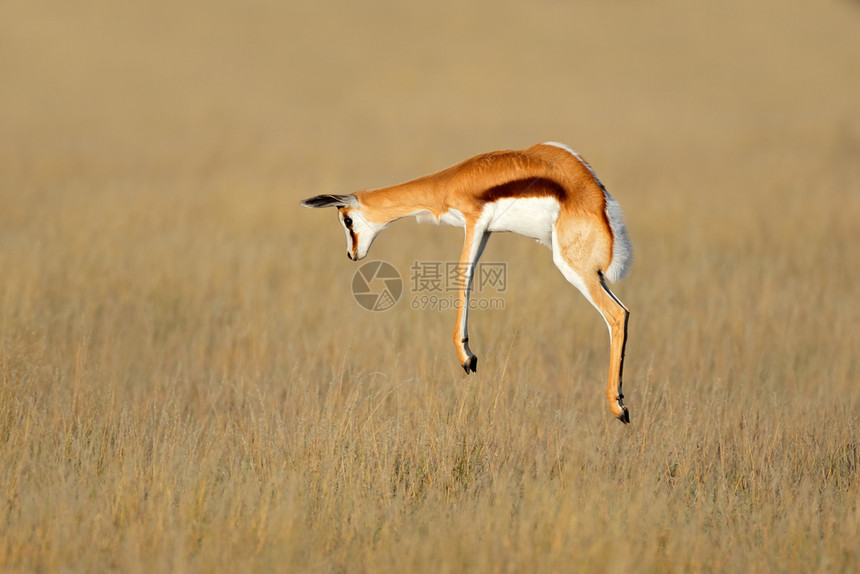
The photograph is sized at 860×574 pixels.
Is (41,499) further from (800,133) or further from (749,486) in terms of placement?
(800,133)

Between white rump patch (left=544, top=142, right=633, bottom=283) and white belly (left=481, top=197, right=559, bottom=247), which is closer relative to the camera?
white belly (left=481, top=197, right=559, bottom=247)

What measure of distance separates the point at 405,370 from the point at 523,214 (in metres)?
4.09

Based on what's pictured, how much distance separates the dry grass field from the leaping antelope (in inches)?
55.7

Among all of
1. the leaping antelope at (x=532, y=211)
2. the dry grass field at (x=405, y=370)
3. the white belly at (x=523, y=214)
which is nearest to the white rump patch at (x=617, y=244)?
the leaping antelope at (x=532, y=211)

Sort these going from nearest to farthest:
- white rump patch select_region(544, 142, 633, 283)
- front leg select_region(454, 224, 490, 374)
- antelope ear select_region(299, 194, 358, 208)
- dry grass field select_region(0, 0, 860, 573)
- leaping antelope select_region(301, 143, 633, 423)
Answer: front leg select_region(454, 224, 490, 374) < antelope ear select_region(299, 194, 358, 208) < leaping antelope select_region(301, 143, 633, 423) < white rump patch select_region(544, 142, 633, 283) < dry grass field select_region(0, 0, 860, 573)

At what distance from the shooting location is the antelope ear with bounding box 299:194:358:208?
4.11 metres

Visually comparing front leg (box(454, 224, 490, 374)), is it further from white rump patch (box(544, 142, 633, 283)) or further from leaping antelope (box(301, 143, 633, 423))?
white rump patch (box(544, 142, 633, 283))

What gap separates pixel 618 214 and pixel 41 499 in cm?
389

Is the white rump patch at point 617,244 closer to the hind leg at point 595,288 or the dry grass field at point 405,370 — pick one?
the hind leg at point 595,288

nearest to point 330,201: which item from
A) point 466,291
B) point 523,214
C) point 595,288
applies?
point 466,291

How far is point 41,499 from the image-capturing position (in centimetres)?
508

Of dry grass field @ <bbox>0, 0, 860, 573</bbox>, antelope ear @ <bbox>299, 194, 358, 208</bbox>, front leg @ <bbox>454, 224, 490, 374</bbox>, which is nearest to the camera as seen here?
front leg @ <bbox>454, 224, 490, 374</bbox>

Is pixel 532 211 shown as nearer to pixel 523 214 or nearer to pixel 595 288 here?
pixel 523 214

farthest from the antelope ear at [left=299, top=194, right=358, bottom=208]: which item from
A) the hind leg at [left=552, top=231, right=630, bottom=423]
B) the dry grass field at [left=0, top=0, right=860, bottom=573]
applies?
the dry grass field at [left=0, top=0, right=860, bottom=573]
